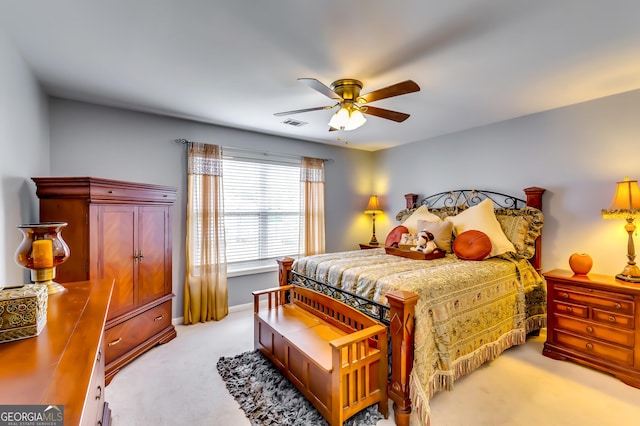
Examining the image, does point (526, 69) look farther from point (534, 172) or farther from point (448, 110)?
point (534, 172)

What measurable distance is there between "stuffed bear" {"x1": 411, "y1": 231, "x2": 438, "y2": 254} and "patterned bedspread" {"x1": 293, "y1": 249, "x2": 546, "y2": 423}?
147mm

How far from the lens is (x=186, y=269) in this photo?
3.50 metres

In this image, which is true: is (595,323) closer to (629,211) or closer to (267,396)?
(629,211)

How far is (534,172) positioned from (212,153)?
392 cm

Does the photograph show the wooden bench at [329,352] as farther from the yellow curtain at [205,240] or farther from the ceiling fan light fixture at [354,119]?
the ceiling fan light fixture at [354,119]

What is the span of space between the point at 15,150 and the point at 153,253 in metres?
1.32

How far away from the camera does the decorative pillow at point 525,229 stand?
3057 millimetres

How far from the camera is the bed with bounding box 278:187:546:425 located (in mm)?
1881

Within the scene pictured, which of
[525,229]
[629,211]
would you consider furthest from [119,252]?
[629,211]

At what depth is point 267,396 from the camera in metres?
2.12

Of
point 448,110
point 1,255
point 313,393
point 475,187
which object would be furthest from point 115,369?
point 475,187

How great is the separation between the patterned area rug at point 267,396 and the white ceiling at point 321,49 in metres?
2.50

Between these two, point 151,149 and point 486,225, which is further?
point 151,149

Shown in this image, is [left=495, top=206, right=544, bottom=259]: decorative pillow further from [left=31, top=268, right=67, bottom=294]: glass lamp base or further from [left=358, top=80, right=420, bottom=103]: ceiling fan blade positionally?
[left=31, top=268, right=67, bottom=294]: glass lamp base
